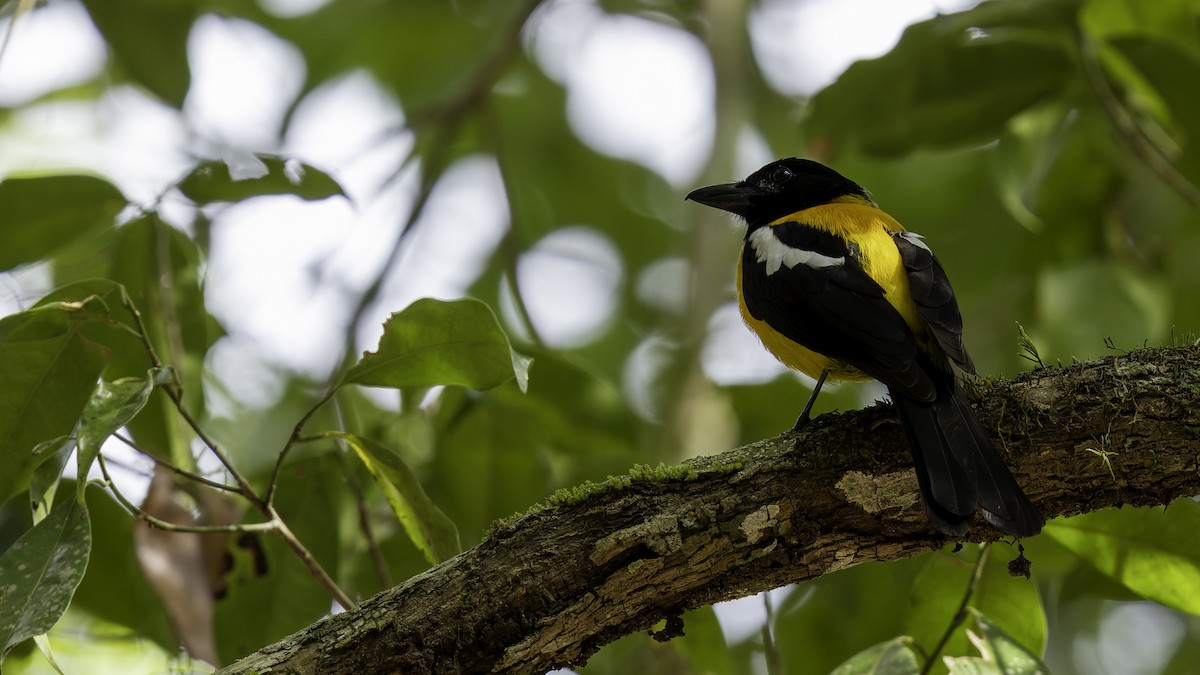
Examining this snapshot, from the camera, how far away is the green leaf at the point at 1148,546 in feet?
8.21

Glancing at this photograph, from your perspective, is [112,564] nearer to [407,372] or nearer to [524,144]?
[407,372]

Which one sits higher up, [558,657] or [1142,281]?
[558,657]

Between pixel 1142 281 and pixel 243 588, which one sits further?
pixel 1142 281

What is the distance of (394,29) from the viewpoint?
6172 mm

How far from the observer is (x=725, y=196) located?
3941 mm

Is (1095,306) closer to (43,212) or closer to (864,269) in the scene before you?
(864,269)

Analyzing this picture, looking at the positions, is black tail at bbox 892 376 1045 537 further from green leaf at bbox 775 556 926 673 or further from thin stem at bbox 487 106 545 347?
thin stem at bbox 487 106 545 347

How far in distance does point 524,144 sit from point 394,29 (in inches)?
41.4

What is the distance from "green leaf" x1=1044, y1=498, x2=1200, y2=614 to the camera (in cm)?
250

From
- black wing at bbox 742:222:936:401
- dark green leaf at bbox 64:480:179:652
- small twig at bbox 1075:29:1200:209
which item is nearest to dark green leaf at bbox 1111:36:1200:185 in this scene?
small twig at bbox 1075:29:1200:209

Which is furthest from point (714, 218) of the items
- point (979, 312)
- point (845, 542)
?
point (845, 542)

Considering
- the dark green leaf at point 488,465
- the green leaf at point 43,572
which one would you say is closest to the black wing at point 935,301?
the dark green leaf at point 488,465

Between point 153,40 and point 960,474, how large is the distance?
12.4 ft

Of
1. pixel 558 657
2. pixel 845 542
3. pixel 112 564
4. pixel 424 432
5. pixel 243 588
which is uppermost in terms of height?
pixel 845 542
